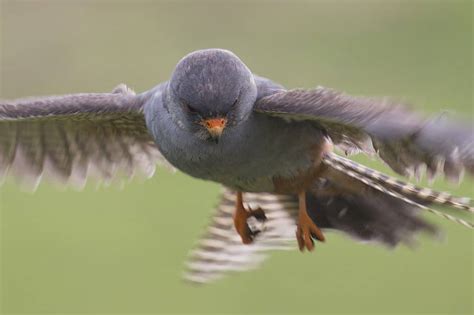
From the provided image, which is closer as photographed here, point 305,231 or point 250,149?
point 250,149

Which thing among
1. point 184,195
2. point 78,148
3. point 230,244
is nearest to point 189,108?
point 78,148

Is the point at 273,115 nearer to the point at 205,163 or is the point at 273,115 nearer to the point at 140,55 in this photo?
the point at 205,163

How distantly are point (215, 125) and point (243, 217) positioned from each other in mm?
1165

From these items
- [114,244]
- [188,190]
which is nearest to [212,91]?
[114,244]

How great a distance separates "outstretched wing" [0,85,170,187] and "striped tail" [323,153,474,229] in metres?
1.31

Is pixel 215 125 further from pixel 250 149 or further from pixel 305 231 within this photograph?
pixel 305 231

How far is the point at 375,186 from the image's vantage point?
863 cm

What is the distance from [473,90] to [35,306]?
9.24 meters

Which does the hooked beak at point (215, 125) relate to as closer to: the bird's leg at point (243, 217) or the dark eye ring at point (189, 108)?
the dark eye ring at point (189, 108)

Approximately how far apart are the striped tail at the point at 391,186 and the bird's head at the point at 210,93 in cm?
80

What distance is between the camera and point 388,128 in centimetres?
719

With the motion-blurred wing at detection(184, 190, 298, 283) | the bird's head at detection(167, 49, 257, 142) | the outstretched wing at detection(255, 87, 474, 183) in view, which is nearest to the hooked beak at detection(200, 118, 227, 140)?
the bird's head at detection(167, 49, 257, 142)

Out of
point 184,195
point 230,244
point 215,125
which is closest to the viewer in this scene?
point 215,125

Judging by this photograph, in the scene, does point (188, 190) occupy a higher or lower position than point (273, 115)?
lower
